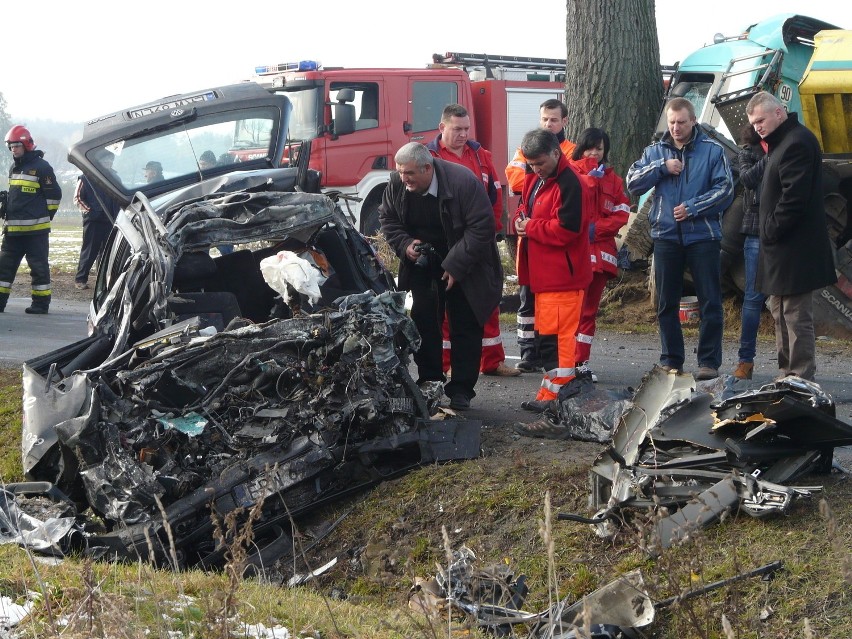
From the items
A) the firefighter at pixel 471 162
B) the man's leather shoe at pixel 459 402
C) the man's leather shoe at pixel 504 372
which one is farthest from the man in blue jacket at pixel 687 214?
the man's leather shoe at pixel 459 402

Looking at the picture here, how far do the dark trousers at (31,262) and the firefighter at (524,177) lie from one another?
648 centimetres

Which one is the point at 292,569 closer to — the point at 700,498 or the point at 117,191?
the point at 700,498

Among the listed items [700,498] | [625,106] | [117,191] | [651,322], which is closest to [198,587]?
[700,498]

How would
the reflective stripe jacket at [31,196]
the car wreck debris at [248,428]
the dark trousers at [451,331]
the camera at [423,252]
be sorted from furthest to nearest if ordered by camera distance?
the reflective stripe jacket at [31,196] < the dark trousers at [451,331] < the camera at [423,252] < the car wreck debris at [248,428]

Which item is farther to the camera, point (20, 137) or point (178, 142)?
point (20, 137)

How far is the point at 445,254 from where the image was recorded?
674 cm

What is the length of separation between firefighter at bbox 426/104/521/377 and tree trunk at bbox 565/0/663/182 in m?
3.49

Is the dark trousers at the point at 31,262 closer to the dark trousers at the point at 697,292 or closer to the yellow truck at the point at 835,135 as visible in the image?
the dark trousers at the point at 697,292

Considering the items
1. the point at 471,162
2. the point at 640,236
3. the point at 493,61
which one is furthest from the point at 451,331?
the point at 493,61

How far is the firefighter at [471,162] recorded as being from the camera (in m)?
7.24

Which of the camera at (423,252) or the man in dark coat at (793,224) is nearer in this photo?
the man in dark coat at (793,224)

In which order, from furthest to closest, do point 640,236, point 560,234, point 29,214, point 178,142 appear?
point 29,214 < point 640,236 < point 178,142 < point 560,234

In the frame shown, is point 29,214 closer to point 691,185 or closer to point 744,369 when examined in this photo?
point 691,185

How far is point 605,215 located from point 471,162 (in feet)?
3.62
